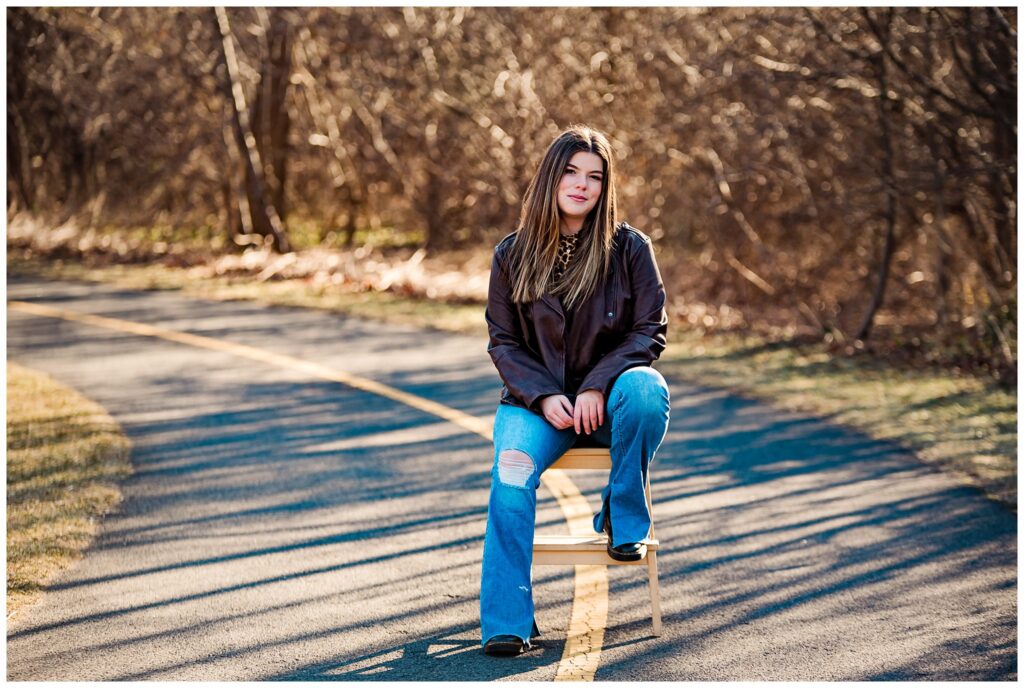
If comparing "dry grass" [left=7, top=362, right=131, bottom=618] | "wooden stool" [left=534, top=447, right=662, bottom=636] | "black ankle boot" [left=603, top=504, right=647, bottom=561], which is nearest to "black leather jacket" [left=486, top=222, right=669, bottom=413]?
"wooden stool" [left=534, top=447, right=662, bottom=636]

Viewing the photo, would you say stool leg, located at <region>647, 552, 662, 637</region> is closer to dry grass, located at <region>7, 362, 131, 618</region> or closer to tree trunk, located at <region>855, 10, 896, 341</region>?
dry grass, located at <region>7, 362, 131, 618</region>

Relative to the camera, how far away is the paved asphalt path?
14.4ft

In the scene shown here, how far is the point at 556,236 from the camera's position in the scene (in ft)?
15.8

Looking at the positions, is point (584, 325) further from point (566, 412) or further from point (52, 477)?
point (52, 477)

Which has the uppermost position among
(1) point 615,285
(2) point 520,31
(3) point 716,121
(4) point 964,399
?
(2) point 520,31

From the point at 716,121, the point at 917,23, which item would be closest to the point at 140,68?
the point at 716,121

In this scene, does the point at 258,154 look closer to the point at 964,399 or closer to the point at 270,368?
the point at 270,368

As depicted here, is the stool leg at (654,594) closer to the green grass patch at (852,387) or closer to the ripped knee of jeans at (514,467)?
the ripped knee of jeans at (514,467)

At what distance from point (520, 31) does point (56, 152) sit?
36.6 feet

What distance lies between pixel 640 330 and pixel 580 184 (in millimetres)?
639

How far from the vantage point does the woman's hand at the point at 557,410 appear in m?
4.59

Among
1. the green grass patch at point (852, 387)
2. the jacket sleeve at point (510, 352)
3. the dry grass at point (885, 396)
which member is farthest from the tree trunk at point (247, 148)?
the jacket sleeve at point (510, 352)

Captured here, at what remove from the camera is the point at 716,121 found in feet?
53.6

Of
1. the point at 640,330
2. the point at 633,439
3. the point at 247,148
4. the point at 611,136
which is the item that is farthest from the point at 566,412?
the point at 247,148
